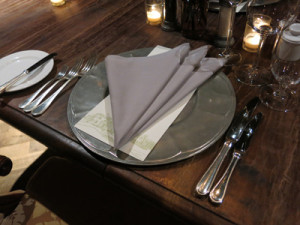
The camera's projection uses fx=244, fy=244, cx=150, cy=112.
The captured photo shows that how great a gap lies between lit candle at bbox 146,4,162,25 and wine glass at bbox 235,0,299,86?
310 mm

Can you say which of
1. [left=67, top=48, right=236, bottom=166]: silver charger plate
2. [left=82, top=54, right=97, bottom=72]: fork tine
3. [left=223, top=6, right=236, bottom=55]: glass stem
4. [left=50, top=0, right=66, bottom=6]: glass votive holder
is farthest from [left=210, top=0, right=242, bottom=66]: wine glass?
[left=50, top=0, right=66, bottom=6]: glass votive holder

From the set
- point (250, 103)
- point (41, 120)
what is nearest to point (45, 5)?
point (41, 120)

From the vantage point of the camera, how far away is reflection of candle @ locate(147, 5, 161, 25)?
0.76 metres

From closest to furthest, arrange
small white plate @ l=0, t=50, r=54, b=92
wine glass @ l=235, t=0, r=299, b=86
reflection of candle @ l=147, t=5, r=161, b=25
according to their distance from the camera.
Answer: wine glass @ l=235, t=0, r=299, b=86
small white plate @ l=0, t=50, r=54, b=92
reflection of candle @ l=147, t=5, r=161, b=25

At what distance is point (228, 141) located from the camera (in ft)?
1.41

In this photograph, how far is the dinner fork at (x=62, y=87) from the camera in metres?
0.54

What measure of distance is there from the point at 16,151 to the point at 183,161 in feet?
3.92

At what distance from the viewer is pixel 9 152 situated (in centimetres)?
131

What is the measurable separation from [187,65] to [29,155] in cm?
109

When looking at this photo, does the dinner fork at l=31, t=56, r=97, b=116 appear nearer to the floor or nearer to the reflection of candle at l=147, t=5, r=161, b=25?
the reflection of candle at l=147, t=5, r=161, b=25

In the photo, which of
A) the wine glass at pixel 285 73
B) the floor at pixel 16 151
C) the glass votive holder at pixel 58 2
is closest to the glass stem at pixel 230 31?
the wine glass at pixel 285 73

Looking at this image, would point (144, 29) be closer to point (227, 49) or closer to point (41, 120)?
point (227, 49)

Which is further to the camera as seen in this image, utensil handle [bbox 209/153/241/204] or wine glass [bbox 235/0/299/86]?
wine glass [bbox 235/0/299/86]

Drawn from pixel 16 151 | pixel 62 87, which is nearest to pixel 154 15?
pixel 62 87
